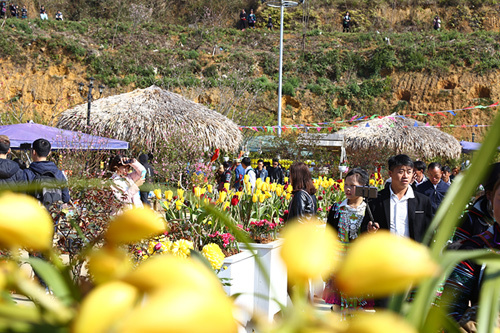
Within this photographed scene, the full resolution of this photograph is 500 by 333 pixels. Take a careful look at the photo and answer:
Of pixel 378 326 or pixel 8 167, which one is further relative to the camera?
pixel 8 167

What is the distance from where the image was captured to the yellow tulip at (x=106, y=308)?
0.25m

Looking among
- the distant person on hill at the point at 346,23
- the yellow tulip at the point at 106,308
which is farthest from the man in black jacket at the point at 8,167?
the distant person on hill at the point at 346,23

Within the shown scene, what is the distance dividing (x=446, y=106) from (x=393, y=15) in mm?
13782

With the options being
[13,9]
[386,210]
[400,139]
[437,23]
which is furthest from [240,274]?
[437,23]

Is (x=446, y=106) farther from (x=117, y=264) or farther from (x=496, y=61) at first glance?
(x=117, y=264)

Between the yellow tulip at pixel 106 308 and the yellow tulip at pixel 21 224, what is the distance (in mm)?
74

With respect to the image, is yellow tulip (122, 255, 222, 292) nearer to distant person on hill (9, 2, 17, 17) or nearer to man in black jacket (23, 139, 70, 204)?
man in black jacket (23, 139, 70, 204)

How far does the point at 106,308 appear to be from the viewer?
26cm

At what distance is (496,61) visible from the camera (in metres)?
32.7

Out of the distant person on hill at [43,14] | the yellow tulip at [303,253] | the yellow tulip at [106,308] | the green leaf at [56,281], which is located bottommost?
the green leaf at [56,281]

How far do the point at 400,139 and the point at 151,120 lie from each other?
10513mm

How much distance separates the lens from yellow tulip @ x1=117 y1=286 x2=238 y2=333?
0.20 meters

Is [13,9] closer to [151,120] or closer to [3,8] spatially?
[3,8]

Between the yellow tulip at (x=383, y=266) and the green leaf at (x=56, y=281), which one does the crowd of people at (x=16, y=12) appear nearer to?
the green leaf at (x=56, y=281)
